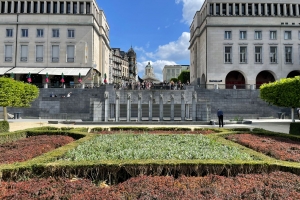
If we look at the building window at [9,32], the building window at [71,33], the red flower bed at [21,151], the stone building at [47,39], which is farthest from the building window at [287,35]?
the building window at [9,32]

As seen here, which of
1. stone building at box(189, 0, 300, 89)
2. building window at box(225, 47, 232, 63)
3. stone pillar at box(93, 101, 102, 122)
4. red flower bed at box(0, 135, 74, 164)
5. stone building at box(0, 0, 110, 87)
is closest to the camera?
red flower bed at box(0, 135, 74, 164)

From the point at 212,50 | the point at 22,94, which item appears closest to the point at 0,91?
the point at 22,94

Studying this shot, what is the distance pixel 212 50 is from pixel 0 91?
41.8 metres

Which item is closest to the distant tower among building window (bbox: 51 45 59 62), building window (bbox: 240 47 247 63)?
building window (bbox: 51 45 59 62)

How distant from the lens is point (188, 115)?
37094 mm

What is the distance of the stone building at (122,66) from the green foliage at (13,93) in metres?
66.2

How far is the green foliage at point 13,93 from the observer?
29781mm

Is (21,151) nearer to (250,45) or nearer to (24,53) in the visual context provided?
(24,53)

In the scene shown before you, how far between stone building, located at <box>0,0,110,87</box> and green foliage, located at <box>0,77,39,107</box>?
21544 millimetres

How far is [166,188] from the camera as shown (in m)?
6.29

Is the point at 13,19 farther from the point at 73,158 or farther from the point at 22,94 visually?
the point at 73,158

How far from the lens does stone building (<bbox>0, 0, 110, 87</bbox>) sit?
2183 inches

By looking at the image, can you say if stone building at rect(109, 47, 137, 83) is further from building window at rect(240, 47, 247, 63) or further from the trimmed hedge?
the trimmed hedge

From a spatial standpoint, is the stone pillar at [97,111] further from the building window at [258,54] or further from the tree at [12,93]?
the building window at [258,54]
